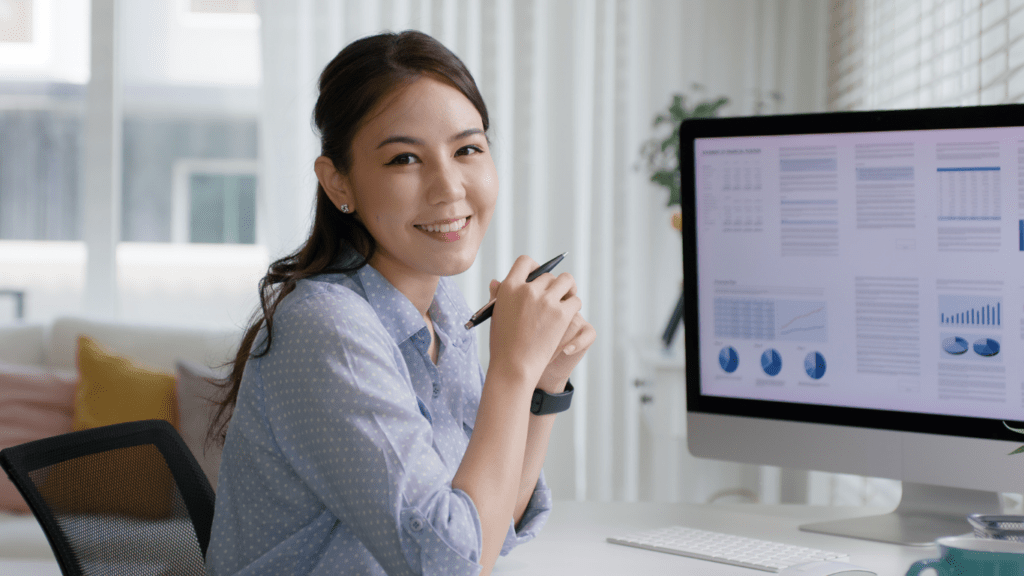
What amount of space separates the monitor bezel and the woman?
24 cm

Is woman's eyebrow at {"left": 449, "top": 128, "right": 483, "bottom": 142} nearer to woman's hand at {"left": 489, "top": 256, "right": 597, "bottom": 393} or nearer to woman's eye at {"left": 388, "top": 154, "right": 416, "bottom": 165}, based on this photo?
woman's eye at {"left": 388, "top": 154, "right": 416, "bottom": 165}

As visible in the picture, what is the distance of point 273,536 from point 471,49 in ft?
7.48

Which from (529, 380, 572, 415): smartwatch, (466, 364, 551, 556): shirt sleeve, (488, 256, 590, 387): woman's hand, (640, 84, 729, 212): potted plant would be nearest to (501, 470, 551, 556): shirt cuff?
(466, 364, 551, 556): shirt sleeve

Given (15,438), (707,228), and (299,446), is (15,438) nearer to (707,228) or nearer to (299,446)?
(299,446)

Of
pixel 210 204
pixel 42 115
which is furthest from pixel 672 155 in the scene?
pixel 42 115

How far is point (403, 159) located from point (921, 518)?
0.84 metres

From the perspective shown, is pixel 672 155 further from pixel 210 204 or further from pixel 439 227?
pixel 439 227

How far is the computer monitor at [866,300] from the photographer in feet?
3.31

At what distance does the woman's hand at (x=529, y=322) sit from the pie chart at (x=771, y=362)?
13.1 inches

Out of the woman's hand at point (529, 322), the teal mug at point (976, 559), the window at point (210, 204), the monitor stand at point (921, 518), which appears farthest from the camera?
the window at point (210, 204)

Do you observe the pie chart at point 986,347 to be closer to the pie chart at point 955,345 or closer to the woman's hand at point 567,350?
the pie chart at point 955,345

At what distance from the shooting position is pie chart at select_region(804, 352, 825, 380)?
43.5 inches

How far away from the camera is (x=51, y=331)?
263 centimetres


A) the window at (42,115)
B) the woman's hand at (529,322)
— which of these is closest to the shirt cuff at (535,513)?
the woman's hand at (529,322)
